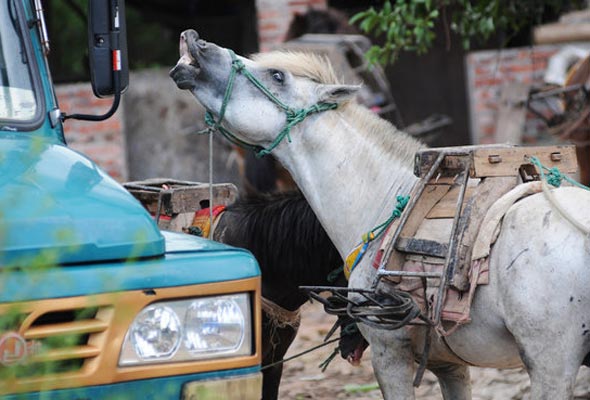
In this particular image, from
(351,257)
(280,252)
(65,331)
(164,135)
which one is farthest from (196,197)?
(164,135)

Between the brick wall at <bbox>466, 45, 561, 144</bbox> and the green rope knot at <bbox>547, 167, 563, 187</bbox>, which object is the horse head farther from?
the brick wall at <bbox>466, 45, 561, 144</bbox>

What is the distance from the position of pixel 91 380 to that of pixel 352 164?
2094mm

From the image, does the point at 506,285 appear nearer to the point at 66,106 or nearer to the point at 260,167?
the point at 260,167

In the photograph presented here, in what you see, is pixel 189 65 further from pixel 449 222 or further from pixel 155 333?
pixel 155 333

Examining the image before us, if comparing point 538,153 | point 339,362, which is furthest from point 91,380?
point 339,362

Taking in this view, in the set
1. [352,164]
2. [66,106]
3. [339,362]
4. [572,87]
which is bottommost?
[339,362]

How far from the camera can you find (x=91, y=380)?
2576 mm

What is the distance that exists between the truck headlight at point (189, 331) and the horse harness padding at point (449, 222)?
1.15m

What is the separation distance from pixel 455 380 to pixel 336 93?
133 centimetres

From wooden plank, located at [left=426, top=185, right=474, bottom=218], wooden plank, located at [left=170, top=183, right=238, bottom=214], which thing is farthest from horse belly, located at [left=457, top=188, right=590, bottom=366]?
wooden plank, located at [left=170, top=183, right=238, bottom=214]

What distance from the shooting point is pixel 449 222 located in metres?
3.94

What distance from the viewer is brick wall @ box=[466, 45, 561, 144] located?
9906mm

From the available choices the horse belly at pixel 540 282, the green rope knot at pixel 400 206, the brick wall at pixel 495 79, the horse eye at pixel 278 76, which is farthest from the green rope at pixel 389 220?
the brick wall at pixel 495 79

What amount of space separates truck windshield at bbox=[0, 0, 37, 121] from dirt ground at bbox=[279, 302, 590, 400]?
3.10 m
